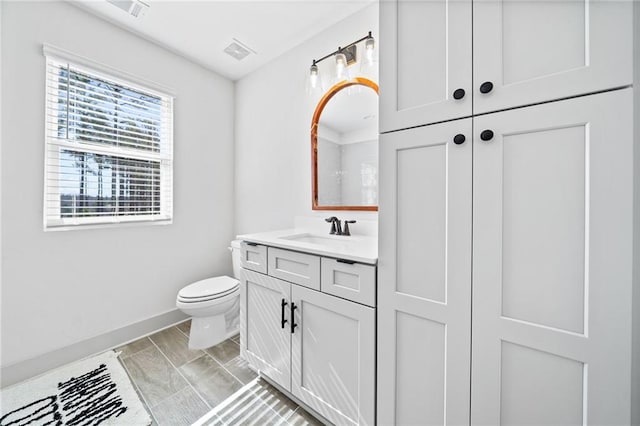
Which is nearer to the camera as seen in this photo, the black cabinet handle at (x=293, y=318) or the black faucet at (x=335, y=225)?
the black cabinet handle at (x=293, y=318)

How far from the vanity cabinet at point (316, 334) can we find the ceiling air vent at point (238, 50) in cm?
183

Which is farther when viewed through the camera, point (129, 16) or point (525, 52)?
point (129, 16)

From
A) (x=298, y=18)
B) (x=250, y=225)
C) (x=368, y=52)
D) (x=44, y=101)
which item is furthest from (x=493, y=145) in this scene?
(x=44, y=101)

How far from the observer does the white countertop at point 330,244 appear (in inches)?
42.8

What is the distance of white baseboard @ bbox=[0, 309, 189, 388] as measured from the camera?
4.99 ft

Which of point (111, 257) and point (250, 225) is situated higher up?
point (250, 225)

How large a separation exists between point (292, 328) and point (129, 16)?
2505 mm

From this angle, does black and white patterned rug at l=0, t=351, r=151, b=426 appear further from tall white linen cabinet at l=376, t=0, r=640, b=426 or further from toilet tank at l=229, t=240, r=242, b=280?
tall white linen cabinet at l=376, t=0, r=640, b=426

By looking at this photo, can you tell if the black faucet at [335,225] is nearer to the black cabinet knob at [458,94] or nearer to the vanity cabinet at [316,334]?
the vanity cabinet at [316,334]

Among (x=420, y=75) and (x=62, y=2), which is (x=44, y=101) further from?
(x=420, y=75)

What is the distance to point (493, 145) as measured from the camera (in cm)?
78

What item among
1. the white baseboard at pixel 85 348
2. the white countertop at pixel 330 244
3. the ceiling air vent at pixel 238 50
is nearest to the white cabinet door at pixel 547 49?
the white countertop at pixel 330 244

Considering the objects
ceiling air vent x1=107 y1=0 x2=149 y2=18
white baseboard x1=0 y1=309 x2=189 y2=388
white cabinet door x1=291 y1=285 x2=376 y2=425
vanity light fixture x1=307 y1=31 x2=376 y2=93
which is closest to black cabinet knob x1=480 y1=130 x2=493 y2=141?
white cabinet door x1=291 y1=285 x2=376 y2=425

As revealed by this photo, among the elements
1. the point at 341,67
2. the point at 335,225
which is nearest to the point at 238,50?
the point at 341,67
